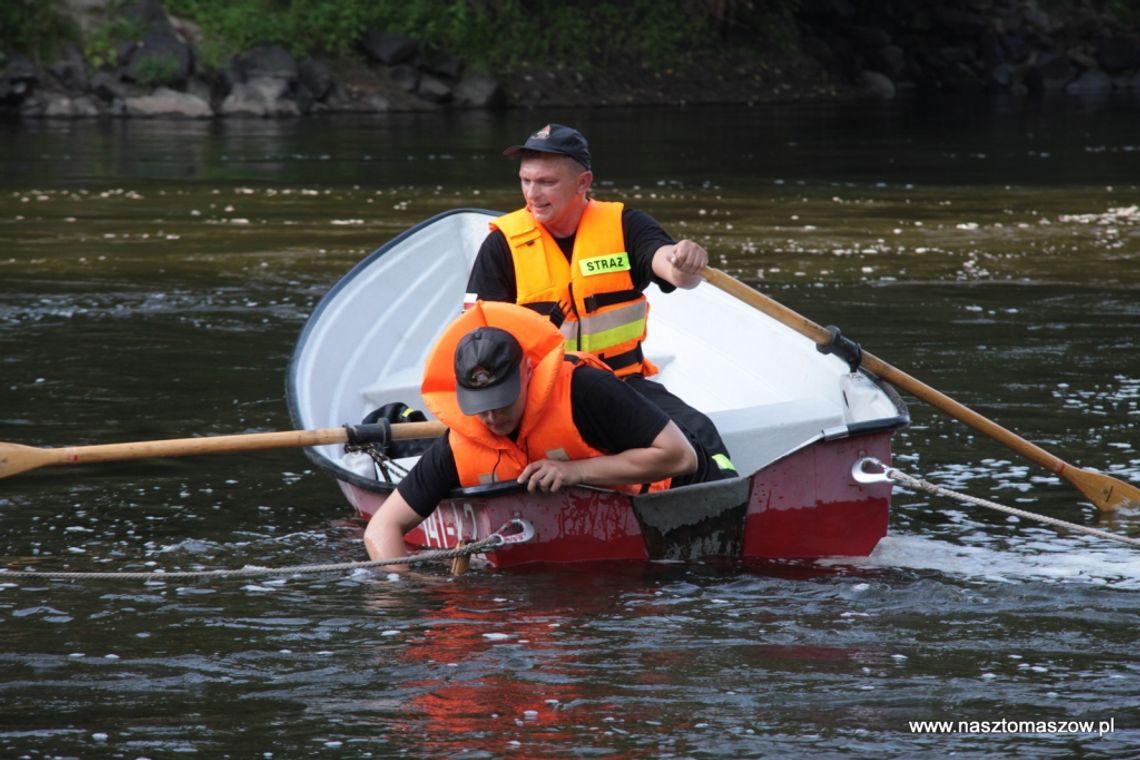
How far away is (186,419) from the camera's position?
292 inches

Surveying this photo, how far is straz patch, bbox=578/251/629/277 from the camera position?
18.4 ft

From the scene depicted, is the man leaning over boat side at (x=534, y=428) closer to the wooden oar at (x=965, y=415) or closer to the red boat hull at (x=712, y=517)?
the red boat hull at (x=712, y=517)

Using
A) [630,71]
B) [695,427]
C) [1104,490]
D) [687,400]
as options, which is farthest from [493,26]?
[695,427]

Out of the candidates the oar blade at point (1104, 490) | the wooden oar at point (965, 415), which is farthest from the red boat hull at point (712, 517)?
the oar blade at point (1104, 490)

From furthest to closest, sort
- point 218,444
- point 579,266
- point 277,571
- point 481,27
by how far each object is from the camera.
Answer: point 481,27 → point 579,266 → point 218,444 → point 277,571

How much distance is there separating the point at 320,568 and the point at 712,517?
3.77ft

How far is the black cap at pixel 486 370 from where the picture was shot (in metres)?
4.59

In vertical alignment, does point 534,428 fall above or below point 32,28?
below

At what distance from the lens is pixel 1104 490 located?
5887 millimetres

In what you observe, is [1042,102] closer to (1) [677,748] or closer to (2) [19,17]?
(2) [19,17]

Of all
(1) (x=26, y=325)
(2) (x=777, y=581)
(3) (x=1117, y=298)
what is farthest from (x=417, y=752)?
(3) (x=1117, y=298)

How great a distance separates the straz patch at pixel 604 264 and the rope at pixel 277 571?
974 mm

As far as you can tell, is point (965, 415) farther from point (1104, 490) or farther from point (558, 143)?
point (558, 143)

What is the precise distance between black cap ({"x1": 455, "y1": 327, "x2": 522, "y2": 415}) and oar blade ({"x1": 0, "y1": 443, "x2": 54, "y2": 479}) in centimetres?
153
